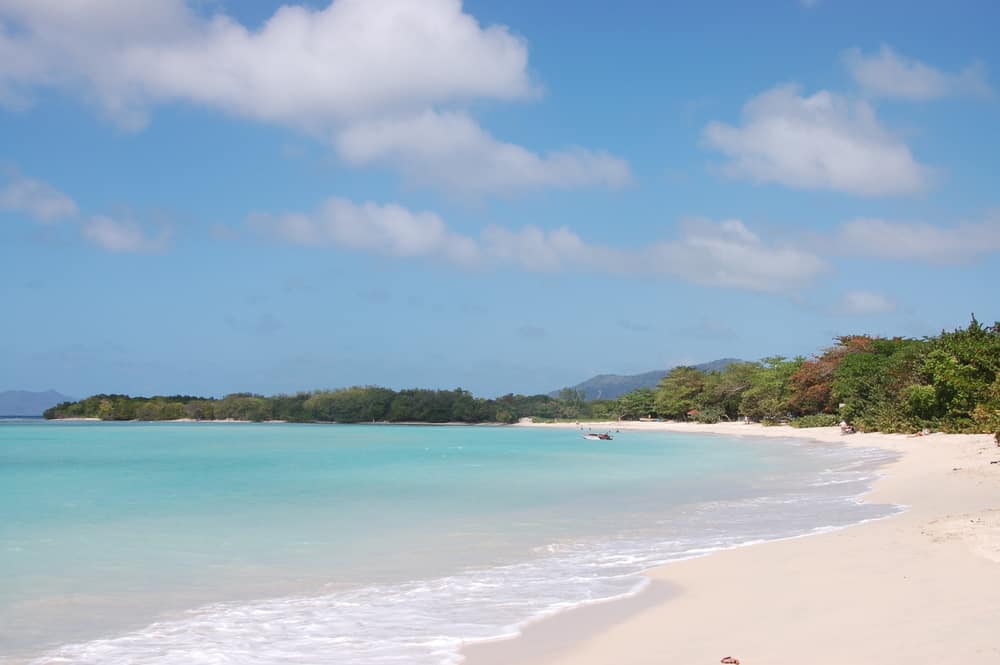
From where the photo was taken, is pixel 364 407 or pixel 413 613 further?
pixel 364 407

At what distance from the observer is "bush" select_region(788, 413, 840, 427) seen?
4750cm

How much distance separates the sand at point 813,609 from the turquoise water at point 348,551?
573 millimetres

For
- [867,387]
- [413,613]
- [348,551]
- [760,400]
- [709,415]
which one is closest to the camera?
[413,613]

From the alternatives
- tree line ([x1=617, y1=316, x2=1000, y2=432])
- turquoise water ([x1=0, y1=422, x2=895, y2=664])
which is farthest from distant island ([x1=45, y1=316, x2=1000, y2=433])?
turquoise water ([x1=0, y1=422, x2=895, y2=664])

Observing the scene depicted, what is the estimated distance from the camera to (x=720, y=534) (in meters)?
10.3

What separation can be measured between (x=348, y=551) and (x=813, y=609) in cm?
611

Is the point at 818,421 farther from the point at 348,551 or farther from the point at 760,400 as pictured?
the point at 348,551

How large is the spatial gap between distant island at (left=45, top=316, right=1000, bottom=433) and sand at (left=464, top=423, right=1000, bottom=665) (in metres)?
10.9

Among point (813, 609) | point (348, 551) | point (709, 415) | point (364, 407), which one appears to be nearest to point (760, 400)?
point (709, 415)

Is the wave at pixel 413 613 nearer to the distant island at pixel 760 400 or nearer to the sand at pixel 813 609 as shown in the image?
the sand at pixel 813 609

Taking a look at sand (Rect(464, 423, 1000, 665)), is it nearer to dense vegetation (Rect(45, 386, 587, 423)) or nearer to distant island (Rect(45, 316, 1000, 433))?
distant island (Rect(45, 316, 1000, 433))

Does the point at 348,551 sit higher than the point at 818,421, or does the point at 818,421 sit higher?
the point at 818,421

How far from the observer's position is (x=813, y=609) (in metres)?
5.75

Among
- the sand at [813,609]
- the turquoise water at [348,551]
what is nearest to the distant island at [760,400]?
the turquoise water at [348,551]
